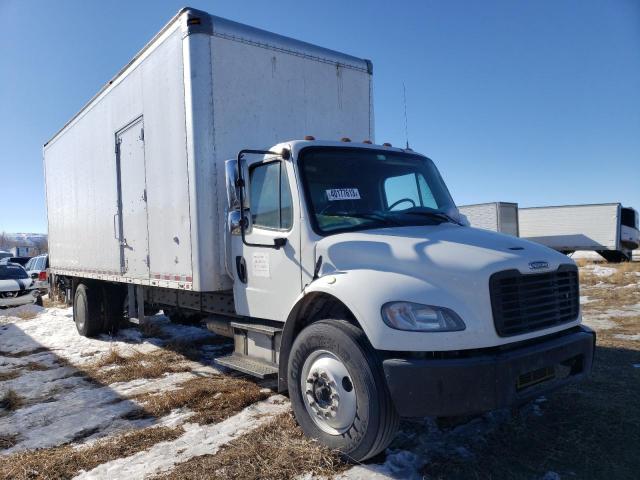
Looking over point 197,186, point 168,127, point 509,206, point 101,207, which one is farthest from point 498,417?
point 509,206

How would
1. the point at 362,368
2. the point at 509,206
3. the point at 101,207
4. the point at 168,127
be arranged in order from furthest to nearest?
the point at 509,206 < the point at 101,207 < the point at 168,127 < the point at 362,368

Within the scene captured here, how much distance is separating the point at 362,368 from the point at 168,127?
146 inches

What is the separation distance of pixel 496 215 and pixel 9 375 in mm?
22154

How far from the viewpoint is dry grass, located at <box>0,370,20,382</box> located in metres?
6.28

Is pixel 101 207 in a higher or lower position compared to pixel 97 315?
higher

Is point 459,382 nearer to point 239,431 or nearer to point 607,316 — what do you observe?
point 239,431

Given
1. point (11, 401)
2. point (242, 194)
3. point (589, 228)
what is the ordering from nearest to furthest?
point (242, 194)
point (11, 401)
point (589, 228)

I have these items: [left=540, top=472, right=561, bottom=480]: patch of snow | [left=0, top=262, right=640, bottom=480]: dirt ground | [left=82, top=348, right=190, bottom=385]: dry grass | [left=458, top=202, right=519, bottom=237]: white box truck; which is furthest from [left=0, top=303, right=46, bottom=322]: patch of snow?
[left=458, top=202, right=519, bottom=237]: white box truck

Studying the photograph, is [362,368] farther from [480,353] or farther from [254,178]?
[254,178]

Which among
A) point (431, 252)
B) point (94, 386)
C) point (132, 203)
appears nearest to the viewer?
point (431, 252)

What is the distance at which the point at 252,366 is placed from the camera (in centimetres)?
450

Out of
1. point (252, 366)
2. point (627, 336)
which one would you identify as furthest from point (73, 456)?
point (627, 336)

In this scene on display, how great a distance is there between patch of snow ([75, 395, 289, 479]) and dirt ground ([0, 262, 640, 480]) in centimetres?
1

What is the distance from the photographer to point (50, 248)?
36.2ft
